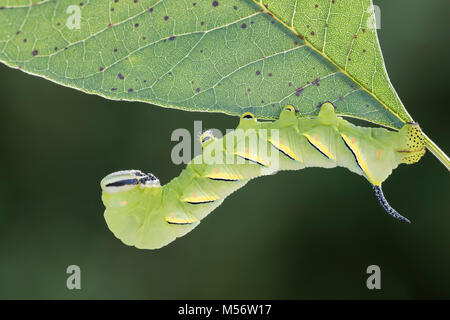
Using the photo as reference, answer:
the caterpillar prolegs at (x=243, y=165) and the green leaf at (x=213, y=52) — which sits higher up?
the green leaf at (x=213, y=52)

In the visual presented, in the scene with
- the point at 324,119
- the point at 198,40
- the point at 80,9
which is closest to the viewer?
the point at 80,9

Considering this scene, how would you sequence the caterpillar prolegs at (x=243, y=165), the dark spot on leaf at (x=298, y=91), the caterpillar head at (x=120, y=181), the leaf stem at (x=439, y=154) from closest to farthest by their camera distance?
the leaf stem at (x=439, y=154) → the dark spot on leaf at (x=298, y=91) → the caterpillar prolegs at (x=243, y=165) → the caterpillar head at (x=120, y=181)

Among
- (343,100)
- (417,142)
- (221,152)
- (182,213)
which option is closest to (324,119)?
(343,100)

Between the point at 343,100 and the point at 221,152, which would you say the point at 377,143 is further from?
the point at 221,152

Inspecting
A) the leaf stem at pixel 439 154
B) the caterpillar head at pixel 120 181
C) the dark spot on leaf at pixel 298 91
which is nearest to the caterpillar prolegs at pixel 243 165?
the caterpillar head at pixel 120 181

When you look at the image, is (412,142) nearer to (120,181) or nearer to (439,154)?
(439,154)

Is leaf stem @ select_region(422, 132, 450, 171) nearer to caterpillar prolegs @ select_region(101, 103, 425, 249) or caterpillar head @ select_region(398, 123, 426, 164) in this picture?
caterpillar head @ select_region(398, 123, 426, 164)

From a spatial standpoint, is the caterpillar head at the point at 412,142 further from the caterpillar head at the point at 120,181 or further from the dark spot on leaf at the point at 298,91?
the caterpillar head at the point at 120,181
